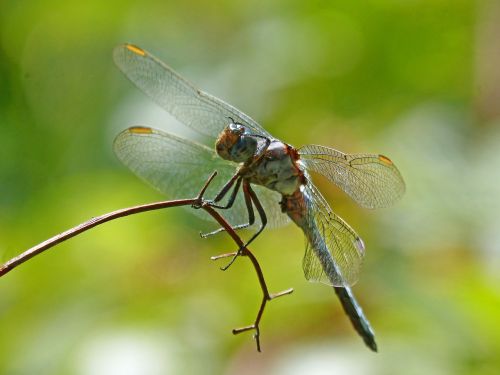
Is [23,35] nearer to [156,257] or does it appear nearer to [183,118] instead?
[156,257]

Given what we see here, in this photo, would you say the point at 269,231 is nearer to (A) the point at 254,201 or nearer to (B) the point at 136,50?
(A) the point at 254,201

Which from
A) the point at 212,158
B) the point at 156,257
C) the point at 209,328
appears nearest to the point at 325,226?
the point at 212,158

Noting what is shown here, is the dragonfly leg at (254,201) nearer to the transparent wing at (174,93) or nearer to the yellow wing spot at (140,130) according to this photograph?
the transparent wing at (174,93)

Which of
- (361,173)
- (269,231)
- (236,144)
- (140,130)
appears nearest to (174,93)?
(140,130)

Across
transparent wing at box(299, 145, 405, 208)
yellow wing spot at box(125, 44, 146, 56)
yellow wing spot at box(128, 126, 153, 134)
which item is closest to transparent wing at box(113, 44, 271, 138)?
yellow wing spot at box(125, 44, 146, 56)

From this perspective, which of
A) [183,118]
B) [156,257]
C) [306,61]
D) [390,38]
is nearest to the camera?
[183,118]

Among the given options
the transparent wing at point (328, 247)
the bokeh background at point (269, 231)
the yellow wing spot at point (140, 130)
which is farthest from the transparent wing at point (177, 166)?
the bokeh background at point (269, 231)
